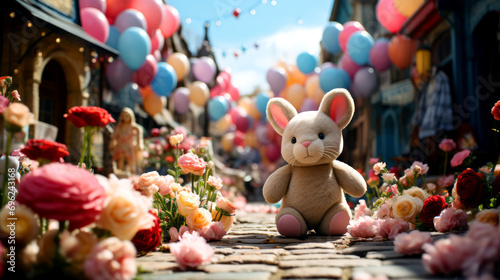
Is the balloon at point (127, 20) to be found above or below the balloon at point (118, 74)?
above

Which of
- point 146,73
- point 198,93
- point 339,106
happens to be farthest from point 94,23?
point 198,93

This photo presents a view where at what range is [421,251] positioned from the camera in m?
1.98

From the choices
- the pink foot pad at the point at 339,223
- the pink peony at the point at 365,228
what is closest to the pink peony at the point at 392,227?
the pink peony at the point at 365,228

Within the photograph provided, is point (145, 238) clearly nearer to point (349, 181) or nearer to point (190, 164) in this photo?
point (190, 164)

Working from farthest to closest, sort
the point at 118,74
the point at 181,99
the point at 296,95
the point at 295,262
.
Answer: the point at 181,99 < the point at 296,95 < the point at 118,74 < the point at 295,262

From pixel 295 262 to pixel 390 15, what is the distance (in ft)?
22.3

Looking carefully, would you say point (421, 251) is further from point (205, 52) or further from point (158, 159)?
point (205, 52)

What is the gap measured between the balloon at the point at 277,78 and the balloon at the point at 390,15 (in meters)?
3.16

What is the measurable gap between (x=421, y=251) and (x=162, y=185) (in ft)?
5.15

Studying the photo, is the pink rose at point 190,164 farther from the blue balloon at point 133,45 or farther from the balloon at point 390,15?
the balloon at point 390,15

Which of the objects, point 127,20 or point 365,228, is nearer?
point 365,228

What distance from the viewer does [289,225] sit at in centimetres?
296

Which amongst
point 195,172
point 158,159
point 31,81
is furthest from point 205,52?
point 195,172

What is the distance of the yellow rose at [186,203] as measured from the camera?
268 cm
